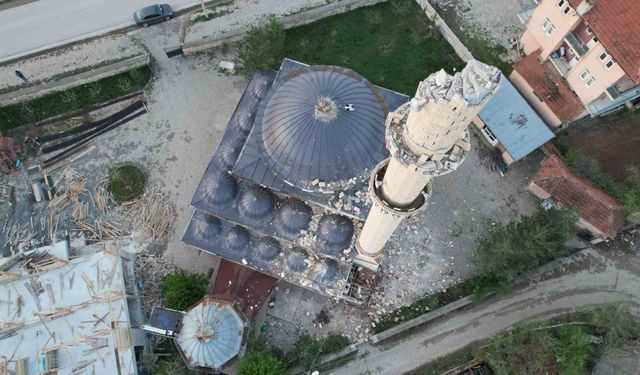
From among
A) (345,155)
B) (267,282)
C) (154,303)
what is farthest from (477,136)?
(154,303)

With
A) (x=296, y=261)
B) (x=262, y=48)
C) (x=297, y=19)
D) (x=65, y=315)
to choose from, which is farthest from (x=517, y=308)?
(x=65, y=315)

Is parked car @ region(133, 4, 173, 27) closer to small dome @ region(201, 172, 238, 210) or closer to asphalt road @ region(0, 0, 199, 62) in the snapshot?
asphalt road @ region(0, 0, 199, 62)

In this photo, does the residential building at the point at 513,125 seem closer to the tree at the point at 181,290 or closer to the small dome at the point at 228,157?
the small dome at the point at 228,157

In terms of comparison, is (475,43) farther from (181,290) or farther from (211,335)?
(211,335)

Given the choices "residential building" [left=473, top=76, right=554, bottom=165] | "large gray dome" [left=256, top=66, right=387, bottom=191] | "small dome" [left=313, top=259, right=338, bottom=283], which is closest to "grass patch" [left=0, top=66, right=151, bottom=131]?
"large gray dome" [left=256, top=66, right=387, bottom=191]

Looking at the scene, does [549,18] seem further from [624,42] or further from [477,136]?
[477,136]
